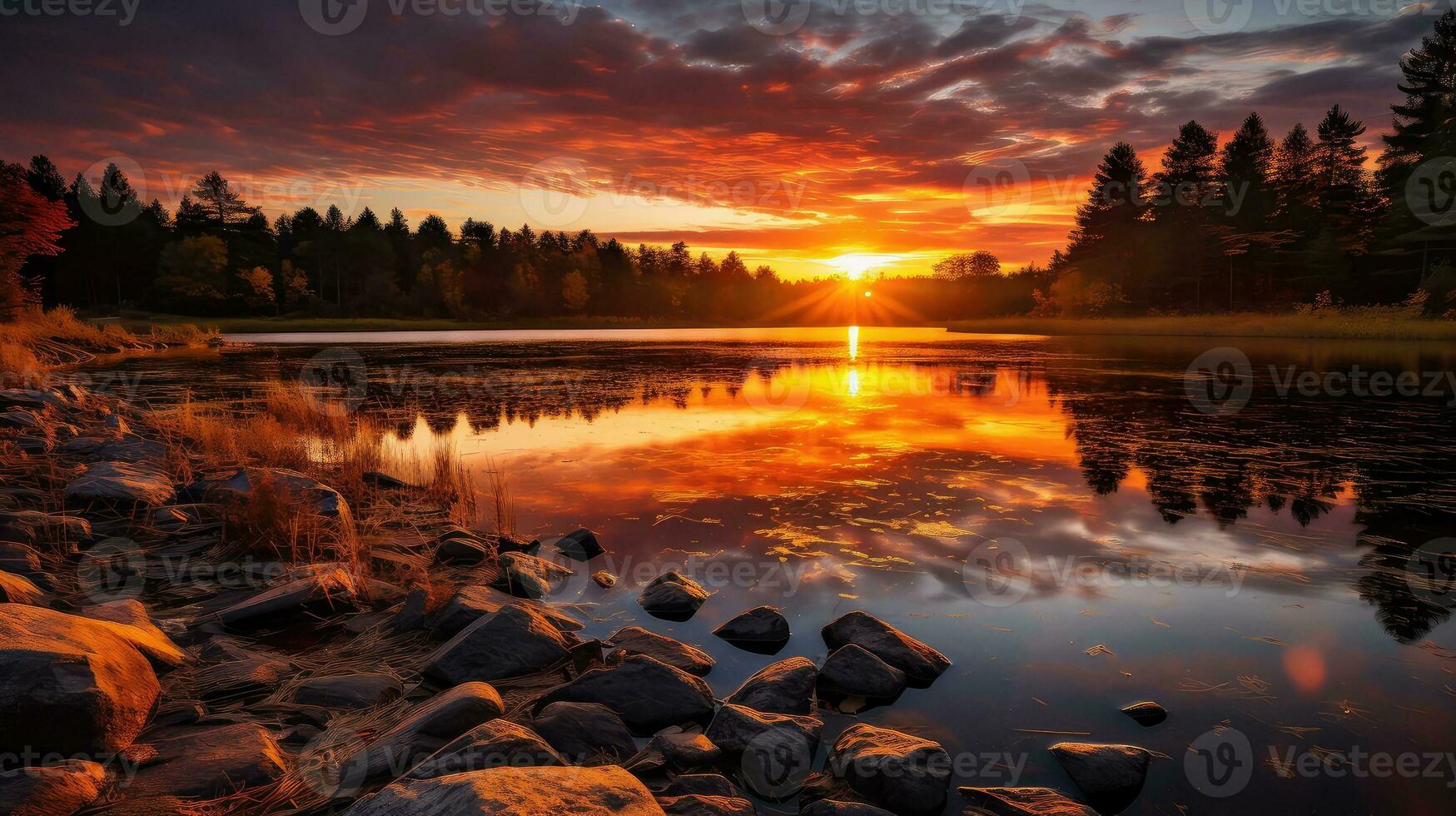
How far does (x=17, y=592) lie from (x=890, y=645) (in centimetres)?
612

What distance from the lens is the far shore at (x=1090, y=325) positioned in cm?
4300

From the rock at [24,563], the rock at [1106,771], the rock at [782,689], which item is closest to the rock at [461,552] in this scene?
the rock at [24,563]

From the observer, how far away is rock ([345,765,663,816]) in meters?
2.52

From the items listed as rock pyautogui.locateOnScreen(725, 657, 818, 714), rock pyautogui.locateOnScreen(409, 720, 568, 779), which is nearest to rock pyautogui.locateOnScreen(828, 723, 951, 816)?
rock pyautogui.locateOnScreen(725, 657, 818, 714)

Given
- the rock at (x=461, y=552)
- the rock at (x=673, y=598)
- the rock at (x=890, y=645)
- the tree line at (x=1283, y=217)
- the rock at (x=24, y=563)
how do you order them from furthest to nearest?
the tree line at (x=1283, y=217) → the rock at (x=461, y=552) → the rock at (x=673, y=598) → the rock at (x=24, y=563) → the rock at (x=890, y=645)

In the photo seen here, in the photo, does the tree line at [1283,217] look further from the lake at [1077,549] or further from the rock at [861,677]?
the rock at [861,677]

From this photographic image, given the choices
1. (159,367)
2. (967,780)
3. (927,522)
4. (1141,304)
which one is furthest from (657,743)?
(1141,304)

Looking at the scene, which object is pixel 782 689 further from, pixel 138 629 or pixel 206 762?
pixel 138 629

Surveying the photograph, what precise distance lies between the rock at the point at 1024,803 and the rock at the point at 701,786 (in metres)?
1.27

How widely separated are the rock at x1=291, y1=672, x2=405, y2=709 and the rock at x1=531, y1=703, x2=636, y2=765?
3.76 feet

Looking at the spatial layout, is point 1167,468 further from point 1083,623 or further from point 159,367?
point 159,367

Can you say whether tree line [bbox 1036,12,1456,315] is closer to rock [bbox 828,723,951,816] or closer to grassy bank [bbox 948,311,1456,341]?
grassy bank [bbox 948,311,1456,341]

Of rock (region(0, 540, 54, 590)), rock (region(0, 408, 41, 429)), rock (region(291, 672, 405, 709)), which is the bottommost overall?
rock (region(291, 672, 405, 709))

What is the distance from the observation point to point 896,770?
3.58 m
